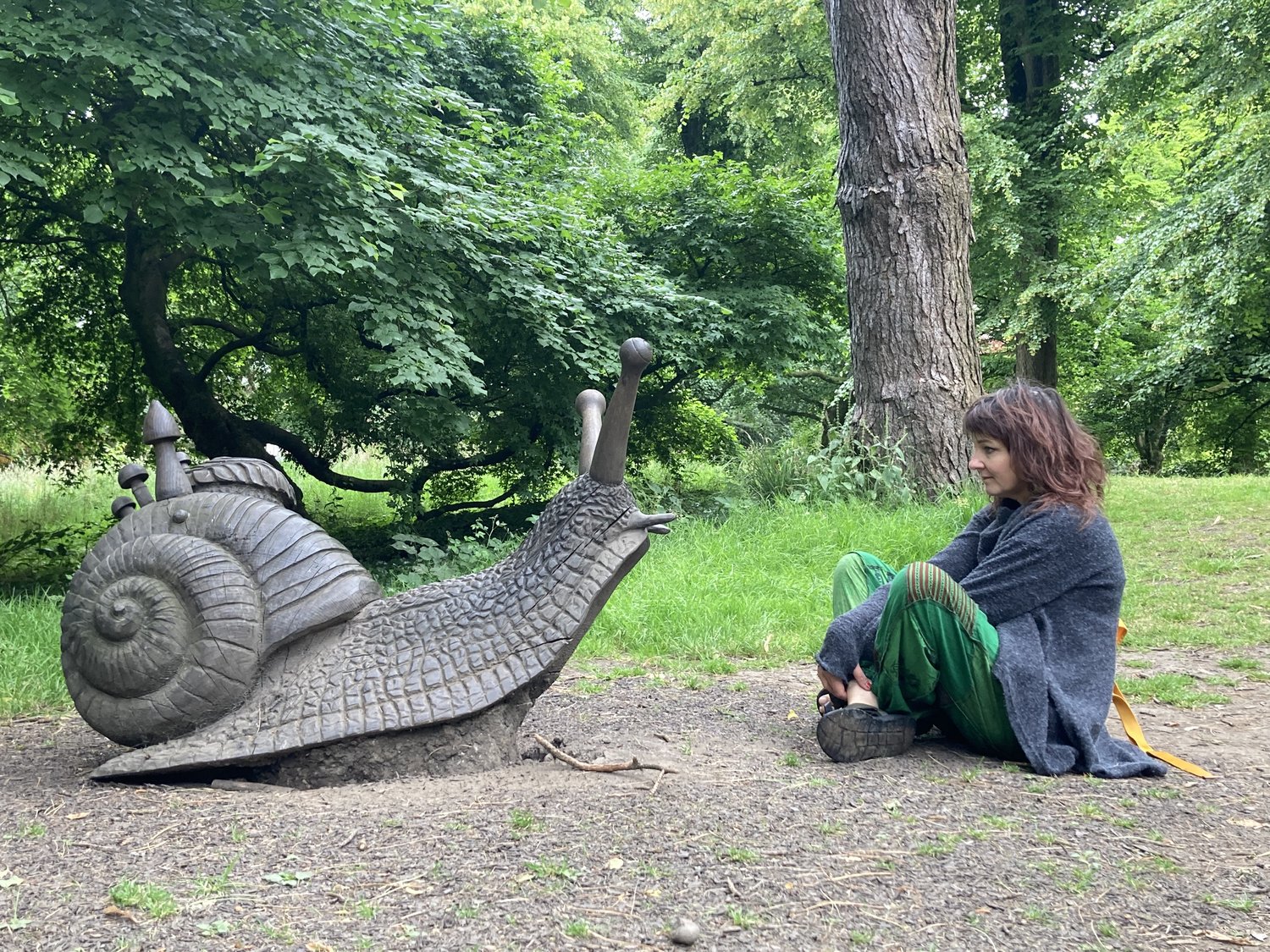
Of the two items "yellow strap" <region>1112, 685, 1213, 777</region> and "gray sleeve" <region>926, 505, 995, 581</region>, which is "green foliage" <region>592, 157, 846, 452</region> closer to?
"gray sleeve" <region>926, 505, 995, 581</region>

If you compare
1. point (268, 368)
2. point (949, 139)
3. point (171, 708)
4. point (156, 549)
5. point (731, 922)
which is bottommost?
point (731, 922)

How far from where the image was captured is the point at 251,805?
3.13 metres

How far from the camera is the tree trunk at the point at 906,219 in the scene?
336 inches

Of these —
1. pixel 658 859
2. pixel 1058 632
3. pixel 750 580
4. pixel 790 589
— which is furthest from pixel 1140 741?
pixel 750 580

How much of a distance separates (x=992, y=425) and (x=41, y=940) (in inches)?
123

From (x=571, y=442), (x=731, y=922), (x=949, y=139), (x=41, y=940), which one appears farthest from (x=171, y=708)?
(x=949, y=139)

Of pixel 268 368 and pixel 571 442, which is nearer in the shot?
pixel 571 442

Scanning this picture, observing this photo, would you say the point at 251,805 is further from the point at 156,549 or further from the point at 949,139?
the point at 949,139

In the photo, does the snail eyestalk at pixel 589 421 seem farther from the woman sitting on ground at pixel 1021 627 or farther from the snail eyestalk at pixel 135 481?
the snail eyestalk at pixel 135 481

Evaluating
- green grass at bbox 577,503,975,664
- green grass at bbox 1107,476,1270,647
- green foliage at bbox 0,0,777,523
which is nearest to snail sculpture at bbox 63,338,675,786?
green grass at bbox 577,503,975,664

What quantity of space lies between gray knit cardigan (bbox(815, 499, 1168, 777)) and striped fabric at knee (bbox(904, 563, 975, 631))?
18 cm

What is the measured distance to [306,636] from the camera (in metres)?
3.64

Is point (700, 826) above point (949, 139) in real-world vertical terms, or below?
below

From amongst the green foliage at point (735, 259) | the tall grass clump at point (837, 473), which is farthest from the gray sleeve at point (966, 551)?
the green foliage at point (735, 259)
